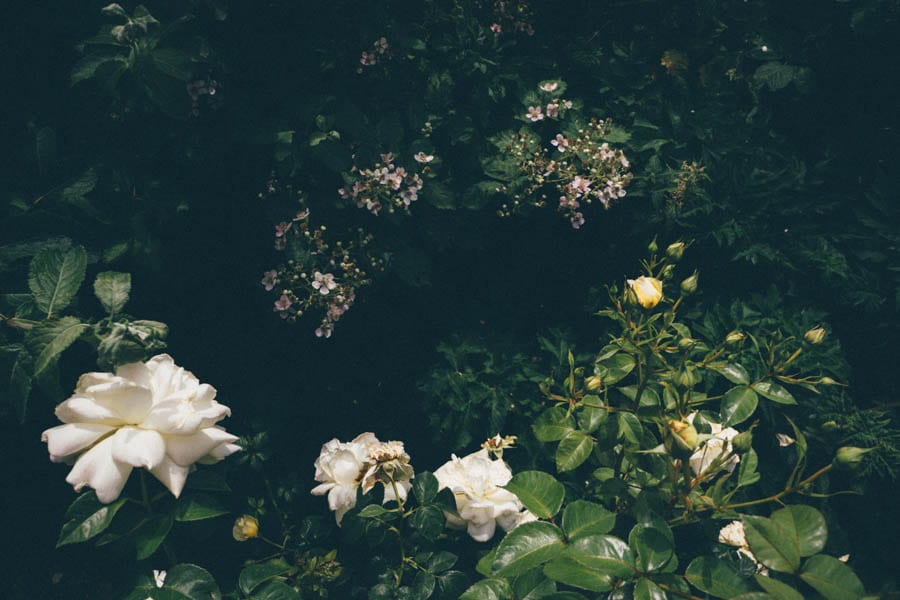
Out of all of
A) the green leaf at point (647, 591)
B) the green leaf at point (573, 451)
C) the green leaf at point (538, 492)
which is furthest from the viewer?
the green leaf at point (573, 451)

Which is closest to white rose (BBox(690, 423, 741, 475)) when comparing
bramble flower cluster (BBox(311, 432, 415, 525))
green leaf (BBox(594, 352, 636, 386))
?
green leaf (BBox(594, 352, 636, 386))

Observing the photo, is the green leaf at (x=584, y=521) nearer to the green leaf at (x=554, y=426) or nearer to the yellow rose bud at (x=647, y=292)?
the green leaf at (x=554, y=426)

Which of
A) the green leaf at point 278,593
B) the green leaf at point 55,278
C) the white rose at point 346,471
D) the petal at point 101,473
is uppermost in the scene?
the green leaf at point 55,278

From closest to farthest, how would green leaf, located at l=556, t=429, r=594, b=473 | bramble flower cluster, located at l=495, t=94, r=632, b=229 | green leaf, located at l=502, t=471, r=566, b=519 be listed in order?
green leaf, located at l=502, t=471, r=566, b=519
green leaf, located at l=556, t=429, r=594, b=473
bramble flower cluster, located at l=495, t=94, r=632, b=229

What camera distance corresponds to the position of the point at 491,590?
0.96 metres

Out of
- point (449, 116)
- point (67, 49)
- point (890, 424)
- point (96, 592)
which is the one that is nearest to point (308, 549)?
point (96, 592)

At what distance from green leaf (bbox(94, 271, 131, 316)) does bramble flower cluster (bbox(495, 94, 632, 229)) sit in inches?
46.7

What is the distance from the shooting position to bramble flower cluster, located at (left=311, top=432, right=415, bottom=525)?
3.91ft

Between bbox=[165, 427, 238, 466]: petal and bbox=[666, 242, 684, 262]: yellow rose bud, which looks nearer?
bbox=[165, 427, 238, 466]: petal

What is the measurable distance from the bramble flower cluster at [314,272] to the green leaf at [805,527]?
47.6 inches

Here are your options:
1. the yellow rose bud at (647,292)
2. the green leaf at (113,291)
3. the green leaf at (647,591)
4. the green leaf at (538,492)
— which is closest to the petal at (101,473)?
the green leaf at (113,291)

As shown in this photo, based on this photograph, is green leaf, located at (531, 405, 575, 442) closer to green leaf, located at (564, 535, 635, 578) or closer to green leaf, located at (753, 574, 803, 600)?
green leaf, located at (564, 535, 635, 578)

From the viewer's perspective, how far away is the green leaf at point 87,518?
0.91 metres

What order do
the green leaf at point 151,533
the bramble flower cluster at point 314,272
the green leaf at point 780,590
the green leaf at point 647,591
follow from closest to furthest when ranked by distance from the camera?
the green leaf at point 780,590 < the green leaf at point 647,591 < the green leaf at point 151,533 < the bramble flower cluster at point 314,272
